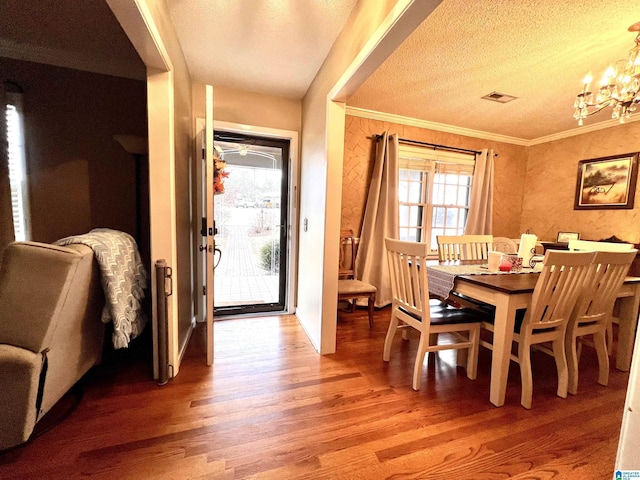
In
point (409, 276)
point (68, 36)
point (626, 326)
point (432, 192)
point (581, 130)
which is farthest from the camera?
point (432, 192)

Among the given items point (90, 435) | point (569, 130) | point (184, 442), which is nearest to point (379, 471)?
point (184, 442)

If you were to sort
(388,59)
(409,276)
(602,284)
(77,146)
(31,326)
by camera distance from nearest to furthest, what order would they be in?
(31,326) → (602,284) → (409,276) → (388,59) → (77,146)

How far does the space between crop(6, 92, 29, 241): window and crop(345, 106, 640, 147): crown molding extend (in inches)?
121

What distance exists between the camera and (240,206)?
287 cm

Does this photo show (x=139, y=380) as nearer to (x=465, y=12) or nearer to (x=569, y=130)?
(x=465, y=12)

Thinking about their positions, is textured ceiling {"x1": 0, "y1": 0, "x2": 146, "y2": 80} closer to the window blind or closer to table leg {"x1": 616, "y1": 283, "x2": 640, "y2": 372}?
the window blind

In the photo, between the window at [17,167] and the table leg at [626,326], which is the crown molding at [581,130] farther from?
the window at [17,167]

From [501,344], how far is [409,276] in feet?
2.12

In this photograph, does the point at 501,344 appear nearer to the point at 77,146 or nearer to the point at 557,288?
the point at 557,288

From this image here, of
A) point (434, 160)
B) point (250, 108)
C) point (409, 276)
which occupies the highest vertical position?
point (250, 108)

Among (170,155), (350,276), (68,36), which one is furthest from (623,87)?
(68,36)

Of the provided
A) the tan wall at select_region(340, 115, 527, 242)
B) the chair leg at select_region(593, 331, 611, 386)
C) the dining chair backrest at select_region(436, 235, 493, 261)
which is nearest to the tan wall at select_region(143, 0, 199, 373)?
the tan wall at select_region(340, 115, 527, 242)

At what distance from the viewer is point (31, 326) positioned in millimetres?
1107

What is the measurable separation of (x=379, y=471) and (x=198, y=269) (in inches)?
91.8
